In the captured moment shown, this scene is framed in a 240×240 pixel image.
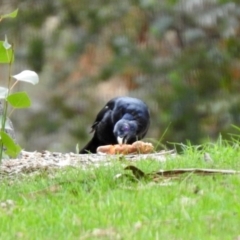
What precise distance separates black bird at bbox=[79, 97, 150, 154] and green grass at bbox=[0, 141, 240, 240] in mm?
1901

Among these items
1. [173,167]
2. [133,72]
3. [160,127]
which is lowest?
[173,167]

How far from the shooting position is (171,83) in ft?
32.0

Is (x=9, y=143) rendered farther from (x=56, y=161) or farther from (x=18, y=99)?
(x=56, y=161)

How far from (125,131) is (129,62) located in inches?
136

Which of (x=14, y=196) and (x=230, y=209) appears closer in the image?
(x=230, y=209)

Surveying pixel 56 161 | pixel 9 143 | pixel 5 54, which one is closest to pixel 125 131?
pixel 56 161

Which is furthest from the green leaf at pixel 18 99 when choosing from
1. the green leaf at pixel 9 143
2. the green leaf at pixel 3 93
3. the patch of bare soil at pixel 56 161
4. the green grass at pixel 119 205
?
the patch of bare soil at pixel 56 161

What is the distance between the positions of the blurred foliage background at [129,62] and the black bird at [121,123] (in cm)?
243

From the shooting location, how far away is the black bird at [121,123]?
6.67 m

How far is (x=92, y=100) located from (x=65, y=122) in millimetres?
402

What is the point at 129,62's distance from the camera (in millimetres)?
10039

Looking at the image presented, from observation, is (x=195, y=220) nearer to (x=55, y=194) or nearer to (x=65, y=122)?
(x=55, y=194)

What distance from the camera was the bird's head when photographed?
659 centimetres

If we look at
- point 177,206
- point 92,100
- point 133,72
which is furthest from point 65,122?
point 177,206
